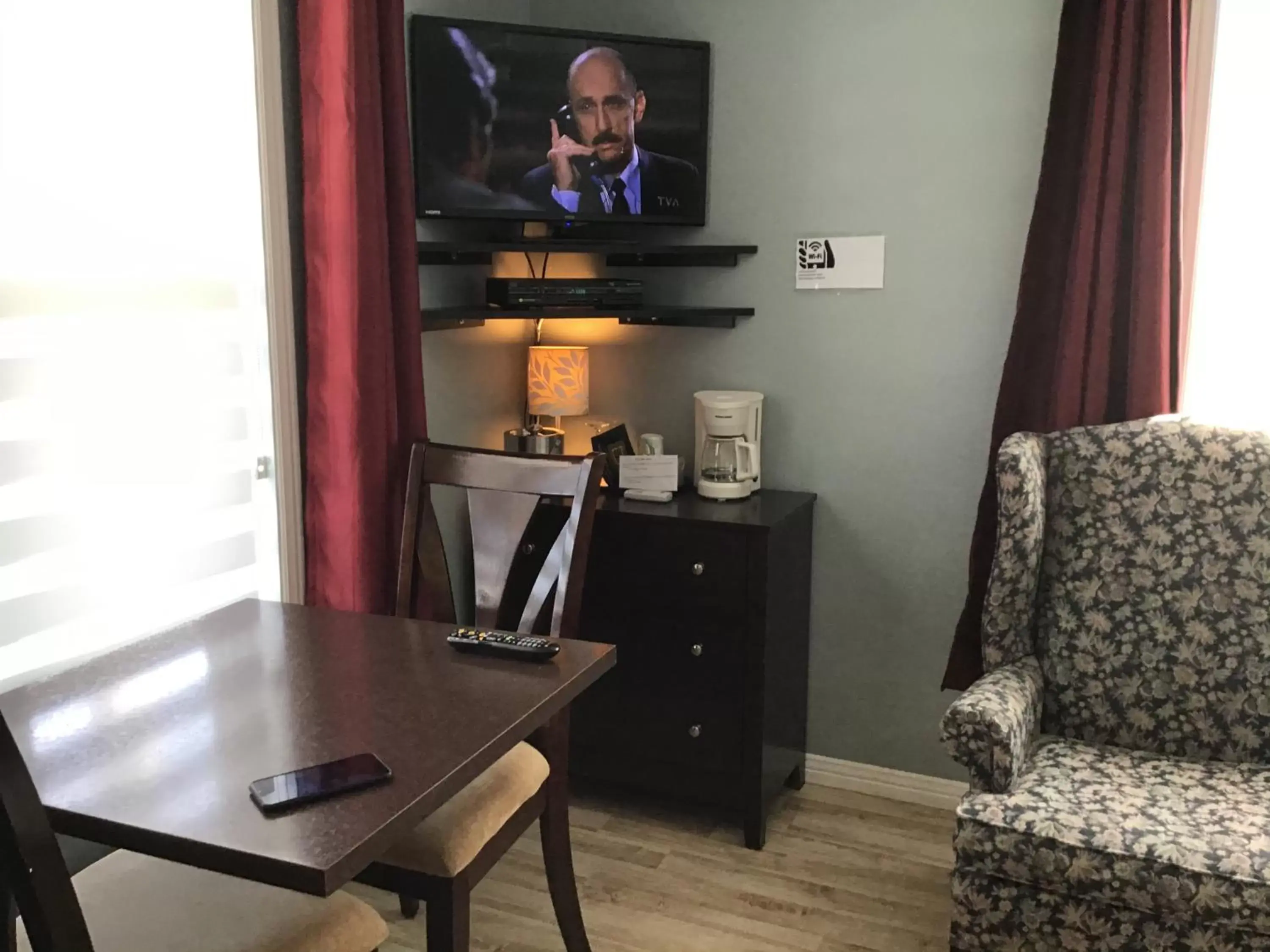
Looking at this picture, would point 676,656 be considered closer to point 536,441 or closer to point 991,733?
point 536,441

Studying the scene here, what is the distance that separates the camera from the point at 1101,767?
2.17 meters

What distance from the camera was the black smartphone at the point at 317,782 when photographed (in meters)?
1.28

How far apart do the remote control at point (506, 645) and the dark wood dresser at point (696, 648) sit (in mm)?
929

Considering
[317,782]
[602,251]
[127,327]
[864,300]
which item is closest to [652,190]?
[602,251]

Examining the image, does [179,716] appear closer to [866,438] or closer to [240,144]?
[240,144]

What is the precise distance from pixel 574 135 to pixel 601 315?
462 mm

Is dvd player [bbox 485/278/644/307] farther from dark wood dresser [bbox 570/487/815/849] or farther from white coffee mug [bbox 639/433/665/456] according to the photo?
dark wood dresser [bbox 570/487/815/849]

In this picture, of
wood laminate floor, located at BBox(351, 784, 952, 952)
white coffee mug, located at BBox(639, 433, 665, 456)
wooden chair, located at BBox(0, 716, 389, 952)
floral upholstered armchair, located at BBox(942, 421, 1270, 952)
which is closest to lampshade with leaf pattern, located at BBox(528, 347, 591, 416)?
white coffee mug, located at BBox(639, 433, 665, 456)

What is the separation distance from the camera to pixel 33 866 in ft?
3.67

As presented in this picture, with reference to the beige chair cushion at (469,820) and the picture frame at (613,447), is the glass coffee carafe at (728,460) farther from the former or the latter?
the beige chair cushion at (469,820)

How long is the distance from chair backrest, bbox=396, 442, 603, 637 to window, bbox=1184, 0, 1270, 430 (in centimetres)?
141

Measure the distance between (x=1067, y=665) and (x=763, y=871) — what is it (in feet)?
2.86

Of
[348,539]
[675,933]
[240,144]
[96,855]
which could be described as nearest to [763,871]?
[675,933]

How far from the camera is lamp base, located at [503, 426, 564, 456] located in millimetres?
3020
